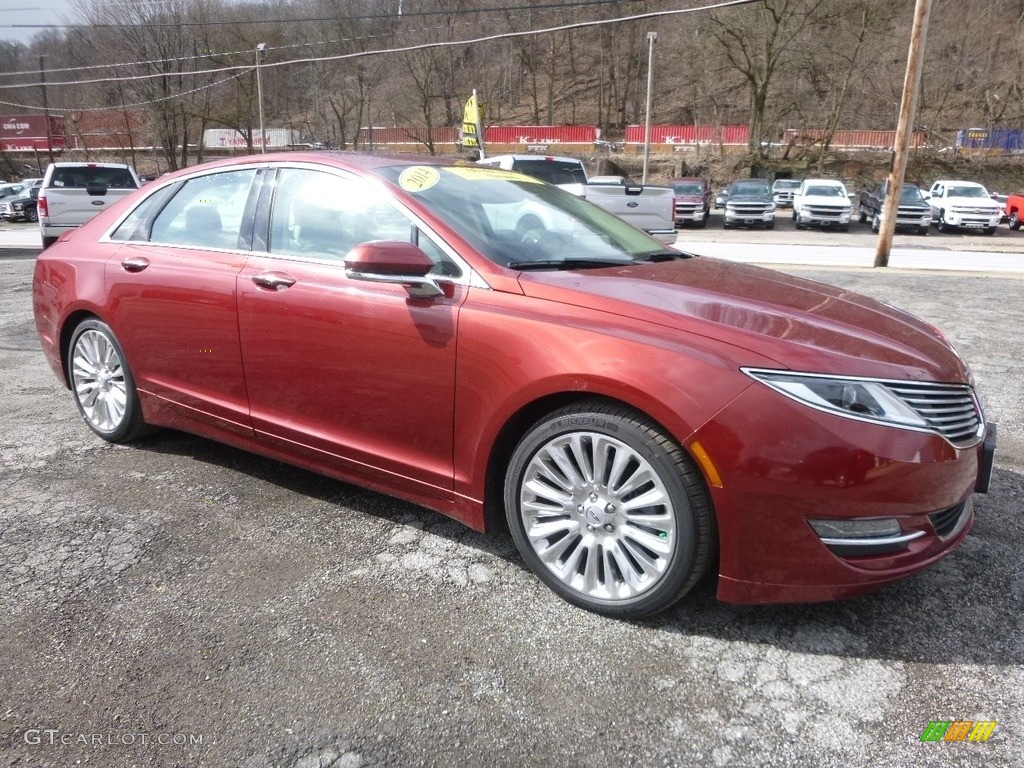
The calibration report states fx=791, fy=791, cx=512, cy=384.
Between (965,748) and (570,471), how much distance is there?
52.5 inches

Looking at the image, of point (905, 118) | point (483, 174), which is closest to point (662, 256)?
point (483, 174)

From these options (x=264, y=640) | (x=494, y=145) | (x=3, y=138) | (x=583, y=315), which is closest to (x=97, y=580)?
(x=264, y=640)

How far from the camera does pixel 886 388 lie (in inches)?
93.7

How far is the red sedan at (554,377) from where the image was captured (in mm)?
2346

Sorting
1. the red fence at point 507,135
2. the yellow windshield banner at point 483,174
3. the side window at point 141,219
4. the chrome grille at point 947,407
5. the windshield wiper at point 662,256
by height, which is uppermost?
the red fence at point 507,135

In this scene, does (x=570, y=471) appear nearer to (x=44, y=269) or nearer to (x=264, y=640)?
(x=264, y=640)

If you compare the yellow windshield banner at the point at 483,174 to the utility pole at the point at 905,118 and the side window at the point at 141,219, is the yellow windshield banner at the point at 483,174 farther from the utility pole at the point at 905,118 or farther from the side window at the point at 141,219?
the utility pole at the point at 905,118

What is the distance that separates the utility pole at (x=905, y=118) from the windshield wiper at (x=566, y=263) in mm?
10657

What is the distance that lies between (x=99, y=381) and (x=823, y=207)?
2418 centimetres

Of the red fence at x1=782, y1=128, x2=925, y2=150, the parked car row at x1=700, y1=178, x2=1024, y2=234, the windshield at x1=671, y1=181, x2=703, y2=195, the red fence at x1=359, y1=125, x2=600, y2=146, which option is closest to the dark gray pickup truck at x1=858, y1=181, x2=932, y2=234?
the parked car row at x1=700, y1=178, x2=1024, y2=234

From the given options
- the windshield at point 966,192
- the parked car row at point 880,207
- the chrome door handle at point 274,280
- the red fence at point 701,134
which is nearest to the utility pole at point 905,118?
the parked car row at point 880,207

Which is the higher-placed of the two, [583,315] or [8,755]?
[583,315]

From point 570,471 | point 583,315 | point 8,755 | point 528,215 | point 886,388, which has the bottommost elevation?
point 8,755

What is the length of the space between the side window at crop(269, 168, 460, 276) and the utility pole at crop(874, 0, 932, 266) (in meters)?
11.2
